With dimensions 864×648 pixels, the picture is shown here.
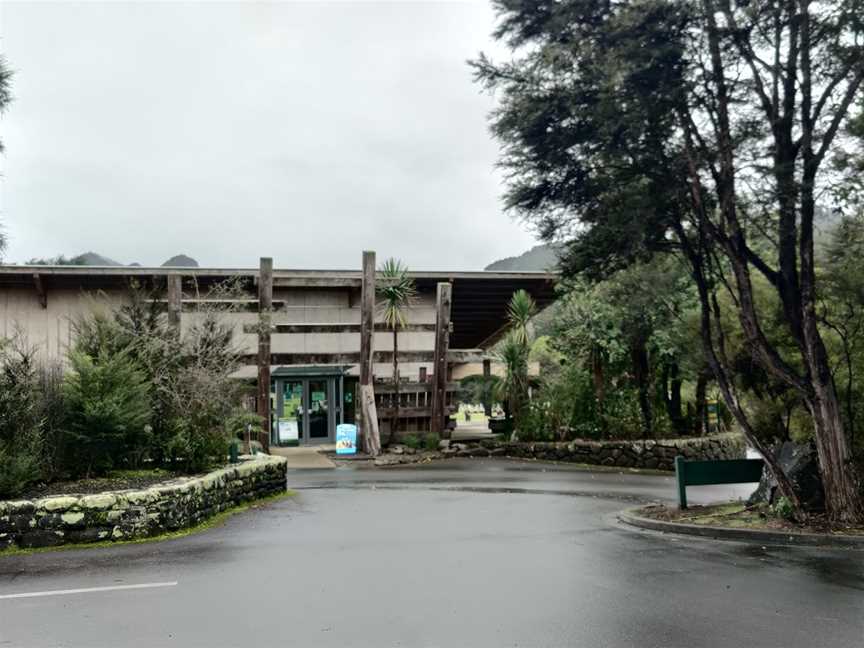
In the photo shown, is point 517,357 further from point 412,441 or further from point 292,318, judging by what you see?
point 292,318

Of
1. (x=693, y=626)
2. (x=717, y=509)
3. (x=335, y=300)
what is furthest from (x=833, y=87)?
(x=335, y=300)

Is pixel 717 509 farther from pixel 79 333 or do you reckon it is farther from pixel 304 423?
pixel 304 423

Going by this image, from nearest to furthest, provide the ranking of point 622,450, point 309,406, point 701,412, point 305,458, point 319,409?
point 622,450 < point 305,458 < point 701,412 < point 309,406 < point 319,409

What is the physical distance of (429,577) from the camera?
8578 millimetres

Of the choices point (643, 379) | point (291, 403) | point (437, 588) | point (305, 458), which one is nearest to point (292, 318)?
point (291, 403)

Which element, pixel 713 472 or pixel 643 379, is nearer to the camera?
pixel 713 472

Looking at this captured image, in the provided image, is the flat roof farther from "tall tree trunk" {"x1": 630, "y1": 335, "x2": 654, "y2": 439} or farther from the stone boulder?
the stone boulder

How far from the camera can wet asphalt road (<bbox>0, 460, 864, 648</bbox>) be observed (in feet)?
21.2

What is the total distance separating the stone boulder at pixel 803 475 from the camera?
39.9 ft

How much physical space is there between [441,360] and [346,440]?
4.01 m

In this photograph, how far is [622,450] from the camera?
2442cm

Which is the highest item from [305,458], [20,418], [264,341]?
[264,341]

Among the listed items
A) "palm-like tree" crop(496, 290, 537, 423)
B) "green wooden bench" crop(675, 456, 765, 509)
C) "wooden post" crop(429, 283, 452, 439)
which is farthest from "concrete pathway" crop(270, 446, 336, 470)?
"green wooden bench" crop(675, 456, 765, 509)

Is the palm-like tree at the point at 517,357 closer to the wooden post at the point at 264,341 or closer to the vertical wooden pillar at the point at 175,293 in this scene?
the wooden post at the point at 264,341
